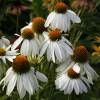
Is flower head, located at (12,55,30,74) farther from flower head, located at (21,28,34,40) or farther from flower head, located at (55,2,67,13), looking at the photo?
flower head, located at (55,2,67,13)

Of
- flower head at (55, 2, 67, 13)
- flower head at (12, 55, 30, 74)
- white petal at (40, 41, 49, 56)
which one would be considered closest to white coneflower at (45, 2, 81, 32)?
flower head at (55, 2, 67, 13)

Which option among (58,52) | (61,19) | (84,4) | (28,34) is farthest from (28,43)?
(84,4)

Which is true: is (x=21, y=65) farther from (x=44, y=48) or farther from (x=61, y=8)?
(x=61, y=8)

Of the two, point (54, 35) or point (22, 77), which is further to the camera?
point (54, 35)

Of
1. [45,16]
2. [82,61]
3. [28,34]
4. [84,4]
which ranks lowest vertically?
[45,16]

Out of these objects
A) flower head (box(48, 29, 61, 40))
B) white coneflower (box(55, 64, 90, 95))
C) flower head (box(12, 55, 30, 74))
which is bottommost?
white coneflower (box(55, 64, 90, 95))

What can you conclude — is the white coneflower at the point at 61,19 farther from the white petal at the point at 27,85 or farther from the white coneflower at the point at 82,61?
the white petal at the point at 27,85

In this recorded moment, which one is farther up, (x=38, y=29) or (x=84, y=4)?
(x=38, y=29)
